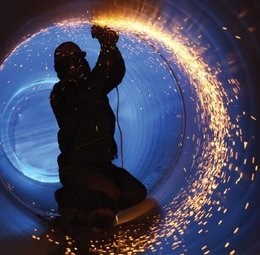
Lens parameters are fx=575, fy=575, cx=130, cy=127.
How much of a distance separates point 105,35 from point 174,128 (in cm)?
20

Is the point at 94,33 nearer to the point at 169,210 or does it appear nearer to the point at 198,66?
the point at 198,66

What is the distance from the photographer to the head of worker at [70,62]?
3.26 ft

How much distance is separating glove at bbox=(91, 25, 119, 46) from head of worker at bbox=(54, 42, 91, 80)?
0.04 metres

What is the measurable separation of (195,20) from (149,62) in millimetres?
264

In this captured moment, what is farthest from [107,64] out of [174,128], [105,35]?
[174,128]

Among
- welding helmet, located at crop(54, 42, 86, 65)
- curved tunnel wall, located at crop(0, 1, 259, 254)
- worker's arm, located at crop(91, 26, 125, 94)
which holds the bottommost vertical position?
curved tunnel wall, located at crop(0, 1, 259, 254)

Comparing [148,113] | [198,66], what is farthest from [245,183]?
[148,113]

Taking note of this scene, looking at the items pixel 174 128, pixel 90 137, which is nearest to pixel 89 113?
pixel 90 137

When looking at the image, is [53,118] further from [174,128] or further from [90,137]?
[174,128]

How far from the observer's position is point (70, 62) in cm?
100

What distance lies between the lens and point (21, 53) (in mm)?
966

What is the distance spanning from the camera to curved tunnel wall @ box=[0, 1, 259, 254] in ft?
2.40

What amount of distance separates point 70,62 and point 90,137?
137 mm

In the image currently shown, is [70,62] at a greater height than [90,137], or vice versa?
[70,62]
